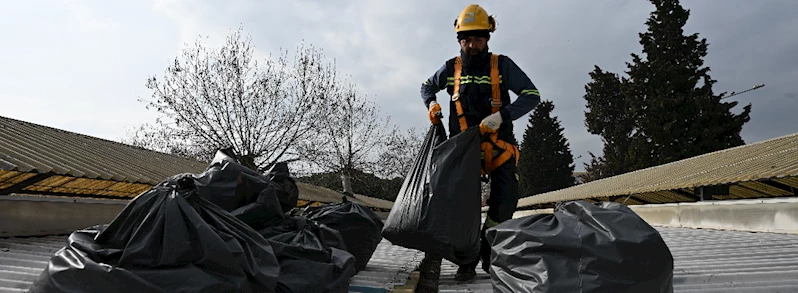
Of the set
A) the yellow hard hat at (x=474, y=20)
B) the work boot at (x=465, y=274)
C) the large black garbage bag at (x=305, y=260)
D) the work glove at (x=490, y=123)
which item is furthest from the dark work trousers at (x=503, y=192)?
the large black garbage bag at (x=305, y=260)

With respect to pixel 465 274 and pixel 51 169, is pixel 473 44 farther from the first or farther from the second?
pixel 51 169

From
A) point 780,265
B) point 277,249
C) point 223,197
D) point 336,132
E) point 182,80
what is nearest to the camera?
point 277,249

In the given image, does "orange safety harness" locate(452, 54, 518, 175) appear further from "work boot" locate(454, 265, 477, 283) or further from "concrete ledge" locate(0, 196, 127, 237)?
"concrete ledge" locate(0, 196, 127, 237)

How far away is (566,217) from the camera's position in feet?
6.15

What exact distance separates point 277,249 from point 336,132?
24.6 meters

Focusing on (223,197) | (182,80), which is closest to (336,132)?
(182,80)

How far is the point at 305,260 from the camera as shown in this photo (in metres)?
2.27

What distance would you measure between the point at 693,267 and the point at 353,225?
2.14 m

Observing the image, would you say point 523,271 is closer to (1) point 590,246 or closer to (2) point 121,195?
(1) point 590,246

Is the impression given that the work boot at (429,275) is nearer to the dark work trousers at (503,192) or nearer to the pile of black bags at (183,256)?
the dark work trousers at (503,192)

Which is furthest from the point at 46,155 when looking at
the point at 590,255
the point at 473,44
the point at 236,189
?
the point at 590,255

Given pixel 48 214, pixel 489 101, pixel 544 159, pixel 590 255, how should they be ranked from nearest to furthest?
pixel 590 255 → pixel 489 101 → pixel 48 214 → pixel 544 159

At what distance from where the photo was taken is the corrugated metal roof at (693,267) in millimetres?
2432

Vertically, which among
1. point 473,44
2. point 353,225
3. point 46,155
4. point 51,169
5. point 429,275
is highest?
point 473,44
